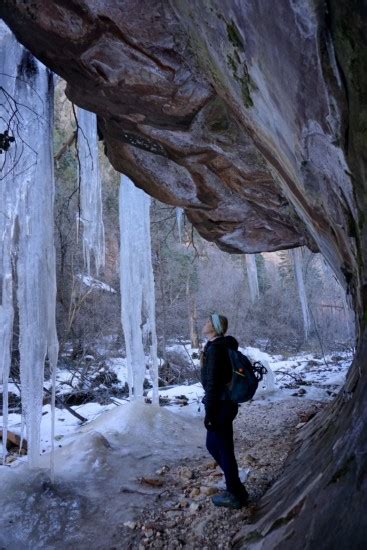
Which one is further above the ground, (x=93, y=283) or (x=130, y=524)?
(x=93, y=283)

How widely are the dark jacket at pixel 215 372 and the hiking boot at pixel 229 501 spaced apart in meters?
0.55

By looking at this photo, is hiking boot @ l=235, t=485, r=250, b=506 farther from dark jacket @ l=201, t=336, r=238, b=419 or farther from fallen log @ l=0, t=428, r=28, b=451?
fallen log @ l=0, t=428, r=28, b=451

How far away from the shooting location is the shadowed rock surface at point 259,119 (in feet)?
4.58

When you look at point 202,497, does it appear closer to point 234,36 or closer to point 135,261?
point 234,36

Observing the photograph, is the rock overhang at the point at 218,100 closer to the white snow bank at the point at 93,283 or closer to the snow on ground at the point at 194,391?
the snow on ground at the point at 194,391

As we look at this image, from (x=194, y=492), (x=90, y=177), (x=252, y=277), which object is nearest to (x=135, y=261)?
(x=90, y=177)

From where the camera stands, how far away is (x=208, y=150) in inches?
167

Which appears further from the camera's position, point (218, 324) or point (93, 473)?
point (93, 473)

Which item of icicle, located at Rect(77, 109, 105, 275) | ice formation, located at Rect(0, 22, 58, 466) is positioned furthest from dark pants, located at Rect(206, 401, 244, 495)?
icicle, located at Rect(77, 109, 105, 275)

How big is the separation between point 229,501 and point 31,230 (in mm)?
2933

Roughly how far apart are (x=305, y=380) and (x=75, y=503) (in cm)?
708

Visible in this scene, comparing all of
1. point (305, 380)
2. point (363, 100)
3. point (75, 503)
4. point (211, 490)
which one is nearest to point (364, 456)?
point (363, 100)

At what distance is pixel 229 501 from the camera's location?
2.62 metres

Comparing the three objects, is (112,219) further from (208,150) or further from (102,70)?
(102,70)
